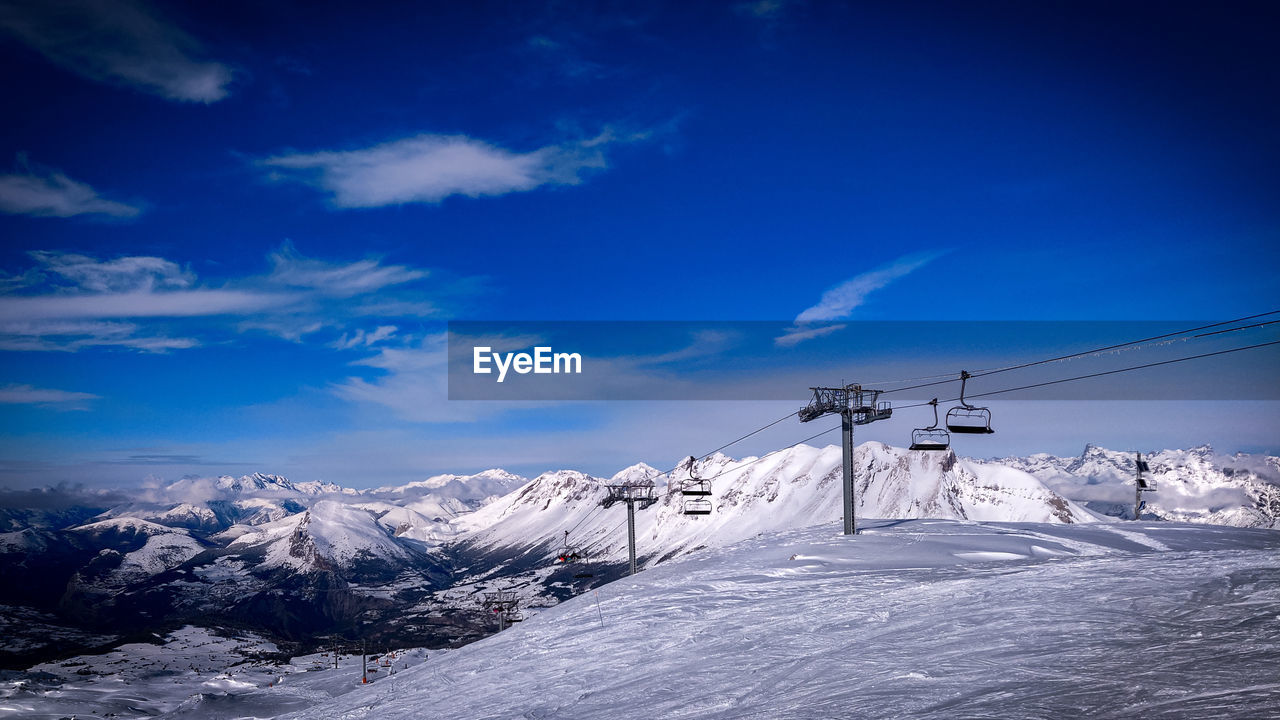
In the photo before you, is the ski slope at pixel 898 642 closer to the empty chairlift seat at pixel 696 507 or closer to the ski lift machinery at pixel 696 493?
the ski lift machinery at pixel 696 493

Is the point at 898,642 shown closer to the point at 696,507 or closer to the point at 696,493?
the point at 696,493

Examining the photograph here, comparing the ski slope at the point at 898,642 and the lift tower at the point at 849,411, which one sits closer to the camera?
the ski slope at the point at 898,642

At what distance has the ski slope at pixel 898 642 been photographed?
35.5 feet

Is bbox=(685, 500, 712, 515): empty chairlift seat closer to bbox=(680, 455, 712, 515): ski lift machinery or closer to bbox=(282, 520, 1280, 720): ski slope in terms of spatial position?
bbox=(680, 455, 712, 515): ski lift machinery

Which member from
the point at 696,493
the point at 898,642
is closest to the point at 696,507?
the point at 696,493

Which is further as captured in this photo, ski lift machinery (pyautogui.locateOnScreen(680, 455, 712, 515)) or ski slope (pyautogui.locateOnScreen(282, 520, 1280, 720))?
ski lift machinery (pyautogui.locateOnScreen(680, 455, 712, 515))

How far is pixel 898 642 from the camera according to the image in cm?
1511

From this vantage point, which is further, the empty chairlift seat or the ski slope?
the empty chairlift seat

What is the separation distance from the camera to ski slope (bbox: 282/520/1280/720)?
10.8m

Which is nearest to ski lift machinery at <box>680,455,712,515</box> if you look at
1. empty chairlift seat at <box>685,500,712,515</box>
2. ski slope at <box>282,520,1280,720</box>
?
empty chairlift seat at <box>685,500,712,515</box>

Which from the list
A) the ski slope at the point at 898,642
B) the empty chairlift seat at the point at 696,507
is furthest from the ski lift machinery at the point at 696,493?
the ski slope at the point at 898,642

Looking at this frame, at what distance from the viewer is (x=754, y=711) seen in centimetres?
1274

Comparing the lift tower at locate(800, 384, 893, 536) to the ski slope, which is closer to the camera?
the ski slope

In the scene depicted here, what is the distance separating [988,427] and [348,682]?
88375 mm
